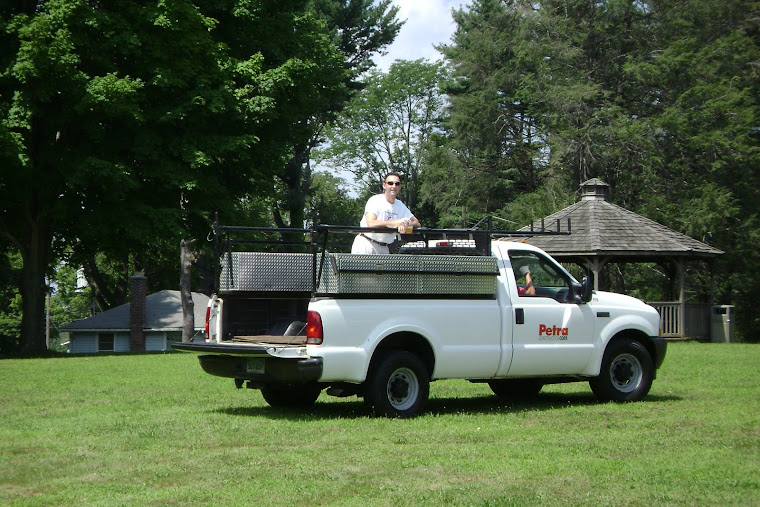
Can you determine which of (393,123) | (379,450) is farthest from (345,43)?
(379,450)

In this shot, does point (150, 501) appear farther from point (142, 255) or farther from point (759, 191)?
point (759, 191)

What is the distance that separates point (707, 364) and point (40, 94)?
58.1 ft

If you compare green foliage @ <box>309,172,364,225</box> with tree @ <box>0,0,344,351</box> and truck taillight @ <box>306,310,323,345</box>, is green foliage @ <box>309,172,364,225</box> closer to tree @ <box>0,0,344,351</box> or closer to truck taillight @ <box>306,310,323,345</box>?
tree @ <box>0,0,344,351</box>

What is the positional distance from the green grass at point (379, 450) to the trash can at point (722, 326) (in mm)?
23435

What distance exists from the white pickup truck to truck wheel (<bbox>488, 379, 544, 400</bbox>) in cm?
9

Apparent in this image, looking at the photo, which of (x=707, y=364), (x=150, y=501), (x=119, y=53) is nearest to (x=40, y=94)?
(x=119, y=53)

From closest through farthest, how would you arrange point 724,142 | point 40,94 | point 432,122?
point 40,94
point 724,142
point 432,122

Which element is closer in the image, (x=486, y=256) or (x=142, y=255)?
(x=486, y=256)

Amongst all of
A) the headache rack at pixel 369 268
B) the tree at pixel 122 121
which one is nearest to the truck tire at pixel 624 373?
the headache rack at pixel 369 268

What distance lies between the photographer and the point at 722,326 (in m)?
37.0

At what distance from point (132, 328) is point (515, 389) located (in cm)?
5125

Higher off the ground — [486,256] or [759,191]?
→ [759,191]

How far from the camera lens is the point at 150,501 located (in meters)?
6.61

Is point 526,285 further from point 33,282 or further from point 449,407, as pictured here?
point 33,282
